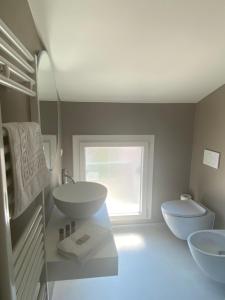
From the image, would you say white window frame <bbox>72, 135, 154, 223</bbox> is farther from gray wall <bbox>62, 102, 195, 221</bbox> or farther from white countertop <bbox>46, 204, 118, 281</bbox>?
white countertop <bbox>46, 204, 118, 281</bbox>

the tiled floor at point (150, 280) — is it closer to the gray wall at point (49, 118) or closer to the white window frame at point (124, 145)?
the white window frame at point (124, 145)

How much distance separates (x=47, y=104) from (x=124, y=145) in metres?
1.23

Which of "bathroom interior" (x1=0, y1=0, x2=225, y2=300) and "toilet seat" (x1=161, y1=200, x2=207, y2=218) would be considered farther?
"toilet seat" (x1=161, y1=200, x2=207, y2=218)

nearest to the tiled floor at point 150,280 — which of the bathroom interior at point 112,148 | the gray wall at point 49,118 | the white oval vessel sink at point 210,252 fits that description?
the bathroom interior at point 112,148

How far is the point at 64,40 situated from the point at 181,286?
2.20 metres

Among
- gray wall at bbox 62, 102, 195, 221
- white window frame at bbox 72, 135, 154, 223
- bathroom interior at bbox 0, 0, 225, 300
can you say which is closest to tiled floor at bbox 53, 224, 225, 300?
bathroom interior at bbox 0, 0, 225, 300

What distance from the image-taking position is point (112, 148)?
2742 mm

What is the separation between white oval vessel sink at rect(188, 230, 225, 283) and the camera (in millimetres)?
1763

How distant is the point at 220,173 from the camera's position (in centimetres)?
232

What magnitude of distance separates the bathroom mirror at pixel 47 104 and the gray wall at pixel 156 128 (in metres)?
0.55

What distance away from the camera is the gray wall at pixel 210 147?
7.52ft

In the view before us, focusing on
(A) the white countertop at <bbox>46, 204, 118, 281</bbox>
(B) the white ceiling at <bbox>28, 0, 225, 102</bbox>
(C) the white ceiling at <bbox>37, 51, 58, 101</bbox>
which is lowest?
(A) the white countertop at <bbox>46, 204, 118, 281</bbox>

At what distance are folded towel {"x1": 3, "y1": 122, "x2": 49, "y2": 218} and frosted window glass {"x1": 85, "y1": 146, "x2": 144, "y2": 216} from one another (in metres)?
1.74

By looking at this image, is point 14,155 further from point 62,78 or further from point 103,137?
point 103,137
